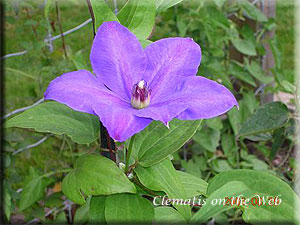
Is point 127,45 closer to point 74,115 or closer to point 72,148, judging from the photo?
point 74,115

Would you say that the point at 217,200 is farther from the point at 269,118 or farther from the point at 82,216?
the point at 82,216

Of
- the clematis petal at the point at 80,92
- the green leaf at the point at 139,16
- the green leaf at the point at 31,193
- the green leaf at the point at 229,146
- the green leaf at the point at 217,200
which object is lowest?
the green leaf at the point at 229,146

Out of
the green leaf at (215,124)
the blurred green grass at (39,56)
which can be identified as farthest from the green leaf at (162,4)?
the green leaf at (215,124)

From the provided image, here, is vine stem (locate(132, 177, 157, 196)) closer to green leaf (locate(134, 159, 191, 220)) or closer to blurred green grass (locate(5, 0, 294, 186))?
green leaf (locate(134, 159, 191, 220))

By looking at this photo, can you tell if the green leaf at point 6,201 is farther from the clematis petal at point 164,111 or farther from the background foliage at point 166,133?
the clematis petal at point 164,111

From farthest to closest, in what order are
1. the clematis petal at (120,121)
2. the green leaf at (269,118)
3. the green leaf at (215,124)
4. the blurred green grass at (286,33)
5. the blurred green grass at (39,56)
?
the blurred green grass at (286,33) → the green leaf at (215,124) → the blurred green grass at (39,56) → the green leaf at (269,118) → the clematis petal at (120,121)

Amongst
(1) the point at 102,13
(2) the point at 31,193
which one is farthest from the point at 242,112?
(1) the point at 102,13

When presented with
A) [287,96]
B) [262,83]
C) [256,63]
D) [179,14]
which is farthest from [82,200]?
[287,96]
